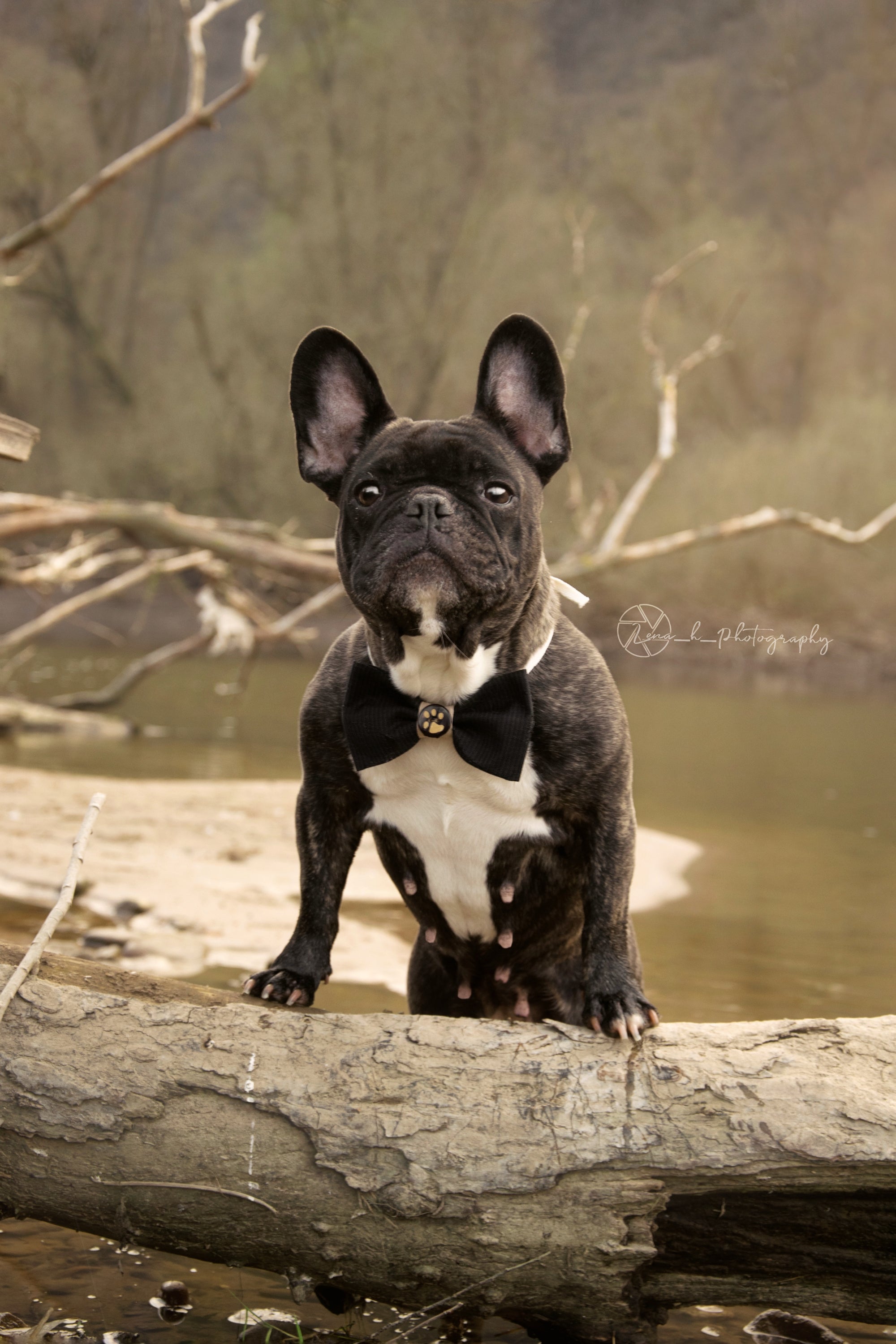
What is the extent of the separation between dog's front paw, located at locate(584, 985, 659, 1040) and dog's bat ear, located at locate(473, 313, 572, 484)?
1101 millimetres

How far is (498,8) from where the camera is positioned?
30.0 meters

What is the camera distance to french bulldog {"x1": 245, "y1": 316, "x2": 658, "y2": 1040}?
2.40 m

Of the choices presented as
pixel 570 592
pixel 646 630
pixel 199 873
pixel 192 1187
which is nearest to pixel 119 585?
pixel 199 873

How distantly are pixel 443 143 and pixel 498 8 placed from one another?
371 centimetres

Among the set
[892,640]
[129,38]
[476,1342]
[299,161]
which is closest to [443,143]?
[299,161]

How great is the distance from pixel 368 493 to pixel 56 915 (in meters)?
1.02

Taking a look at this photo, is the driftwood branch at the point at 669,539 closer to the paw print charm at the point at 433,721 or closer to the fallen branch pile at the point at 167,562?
the fallen branch pile at the point at 167,562

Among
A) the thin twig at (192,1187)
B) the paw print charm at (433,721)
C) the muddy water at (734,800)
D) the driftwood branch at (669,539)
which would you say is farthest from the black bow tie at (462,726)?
the driftwood branch at (669,539)

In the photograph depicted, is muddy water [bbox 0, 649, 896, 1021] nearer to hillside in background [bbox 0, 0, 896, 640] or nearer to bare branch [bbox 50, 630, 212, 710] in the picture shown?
bare branch [bbox 50, 630, 212, 710]

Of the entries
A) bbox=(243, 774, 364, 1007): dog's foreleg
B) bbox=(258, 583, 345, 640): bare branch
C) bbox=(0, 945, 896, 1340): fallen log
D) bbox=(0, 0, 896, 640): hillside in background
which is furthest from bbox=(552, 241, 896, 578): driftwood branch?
bbox=(0, 0, 896, 640): hillside in background

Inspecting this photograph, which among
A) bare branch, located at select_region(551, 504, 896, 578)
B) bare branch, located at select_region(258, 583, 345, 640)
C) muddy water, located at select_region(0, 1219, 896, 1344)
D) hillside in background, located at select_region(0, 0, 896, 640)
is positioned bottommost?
muddy water, located at select_region(0, 1219, 896, 1344)

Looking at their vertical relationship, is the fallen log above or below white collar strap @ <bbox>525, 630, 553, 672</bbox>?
below

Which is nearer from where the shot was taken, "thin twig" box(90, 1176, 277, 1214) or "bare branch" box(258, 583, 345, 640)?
"thin twig" box(90, 1176, 277, 1214)

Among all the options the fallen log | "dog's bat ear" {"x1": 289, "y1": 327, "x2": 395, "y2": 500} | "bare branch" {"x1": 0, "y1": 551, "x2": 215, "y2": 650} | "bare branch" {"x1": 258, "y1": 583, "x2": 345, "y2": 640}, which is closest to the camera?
the fallen log
